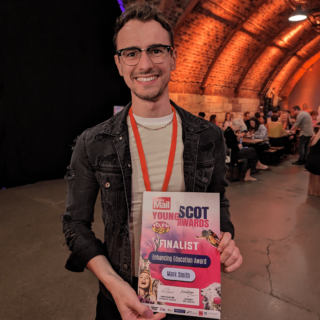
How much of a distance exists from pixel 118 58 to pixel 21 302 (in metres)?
2.16

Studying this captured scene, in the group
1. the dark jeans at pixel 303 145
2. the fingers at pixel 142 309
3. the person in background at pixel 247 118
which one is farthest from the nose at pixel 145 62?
the person in background at pixel 247 118

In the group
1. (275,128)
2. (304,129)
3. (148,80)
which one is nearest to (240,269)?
(148,80)

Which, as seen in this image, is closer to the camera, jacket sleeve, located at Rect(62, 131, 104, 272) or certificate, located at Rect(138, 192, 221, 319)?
certificate, located at Rect(138, 192, 221, 319)

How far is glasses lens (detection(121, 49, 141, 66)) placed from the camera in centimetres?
93

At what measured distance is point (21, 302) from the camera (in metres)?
2.13

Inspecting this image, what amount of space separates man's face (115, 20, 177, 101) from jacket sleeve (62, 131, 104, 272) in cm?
29

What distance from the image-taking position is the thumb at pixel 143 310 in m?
0.72

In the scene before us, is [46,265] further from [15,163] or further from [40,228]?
[15,163]

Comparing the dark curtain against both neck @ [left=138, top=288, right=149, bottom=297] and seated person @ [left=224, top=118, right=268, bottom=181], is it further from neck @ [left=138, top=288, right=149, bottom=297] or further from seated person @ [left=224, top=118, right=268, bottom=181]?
neck @ [left=138, top=288, right=149, bottom=297]

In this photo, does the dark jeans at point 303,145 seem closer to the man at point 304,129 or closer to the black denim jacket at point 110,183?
the man at point 304,129

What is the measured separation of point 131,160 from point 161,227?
0.30 metres

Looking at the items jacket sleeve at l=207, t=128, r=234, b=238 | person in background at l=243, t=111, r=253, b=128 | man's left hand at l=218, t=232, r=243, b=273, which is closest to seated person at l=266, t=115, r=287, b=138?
person in background at l=243, t=111, r=253, b=128

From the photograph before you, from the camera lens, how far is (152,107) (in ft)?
3.20

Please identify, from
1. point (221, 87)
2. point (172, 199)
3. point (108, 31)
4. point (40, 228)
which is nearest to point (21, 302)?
point (40, 228)
